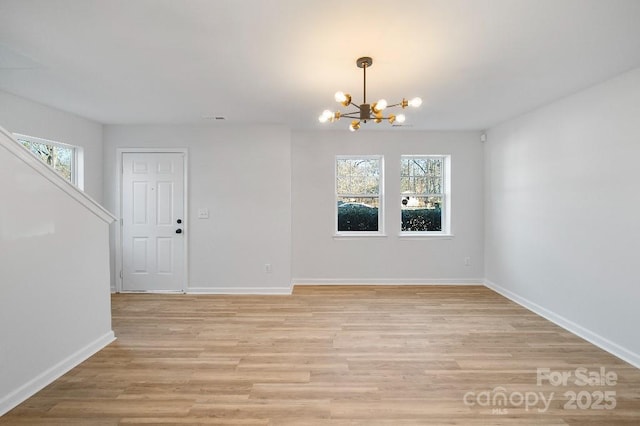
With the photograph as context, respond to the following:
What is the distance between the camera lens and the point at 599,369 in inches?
99.7

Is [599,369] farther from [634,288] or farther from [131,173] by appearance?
[131,173]

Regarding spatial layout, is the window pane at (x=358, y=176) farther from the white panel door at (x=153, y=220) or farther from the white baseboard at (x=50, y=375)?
the white baseboard at (x=50, y=375)

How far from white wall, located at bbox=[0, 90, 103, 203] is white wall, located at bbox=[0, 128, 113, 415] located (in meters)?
1.66

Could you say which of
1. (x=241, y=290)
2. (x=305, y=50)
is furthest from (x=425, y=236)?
(x=305, y=50)

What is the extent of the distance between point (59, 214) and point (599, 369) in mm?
4559

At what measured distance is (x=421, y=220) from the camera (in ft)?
17.3

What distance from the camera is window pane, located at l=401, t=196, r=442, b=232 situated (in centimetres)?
528

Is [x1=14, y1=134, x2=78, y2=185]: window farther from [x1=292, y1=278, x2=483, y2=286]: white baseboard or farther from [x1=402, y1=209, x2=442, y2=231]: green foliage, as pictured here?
[x1=402, y1=209, x2=442, y2=231]: green foliage

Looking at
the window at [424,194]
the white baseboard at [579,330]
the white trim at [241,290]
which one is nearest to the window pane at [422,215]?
the window at [424,194]

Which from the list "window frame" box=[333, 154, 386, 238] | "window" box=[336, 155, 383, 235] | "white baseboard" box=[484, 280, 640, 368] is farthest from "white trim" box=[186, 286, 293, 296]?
"white baseboard" box=[484, 280, 640, 368]

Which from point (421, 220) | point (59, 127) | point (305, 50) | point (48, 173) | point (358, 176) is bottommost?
point (421, 220)

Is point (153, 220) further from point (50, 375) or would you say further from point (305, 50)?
point (305, 50)

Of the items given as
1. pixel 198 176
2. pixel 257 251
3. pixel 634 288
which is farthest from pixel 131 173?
pixel 634 288

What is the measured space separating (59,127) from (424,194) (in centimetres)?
530
